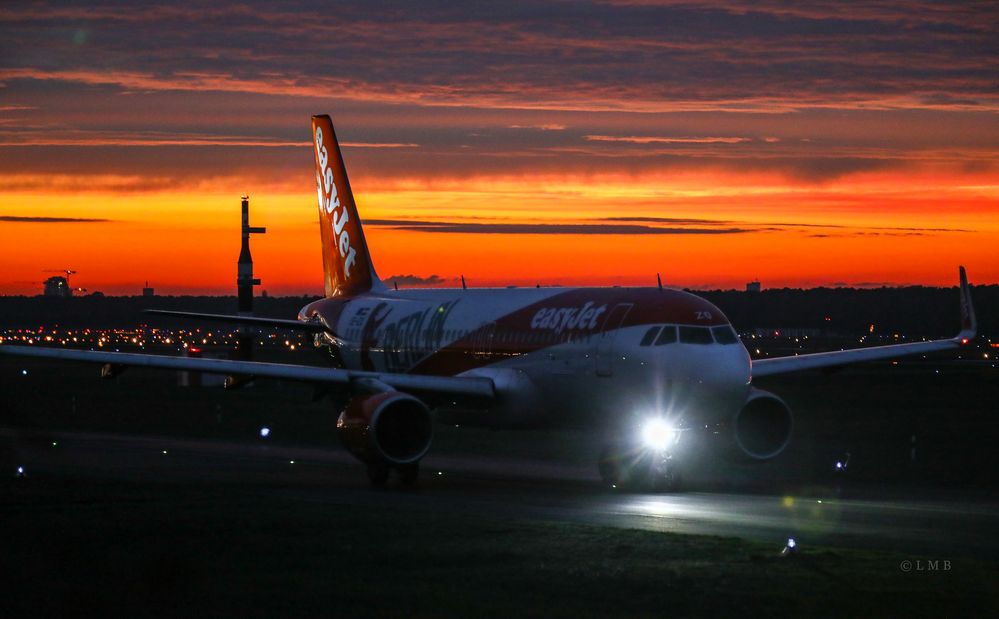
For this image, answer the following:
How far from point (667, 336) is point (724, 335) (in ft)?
3.92

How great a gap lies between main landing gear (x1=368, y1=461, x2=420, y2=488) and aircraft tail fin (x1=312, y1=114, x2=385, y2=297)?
46.6 ft

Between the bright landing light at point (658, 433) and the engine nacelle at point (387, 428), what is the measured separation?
4.57 m

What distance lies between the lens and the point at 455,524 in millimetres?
24359

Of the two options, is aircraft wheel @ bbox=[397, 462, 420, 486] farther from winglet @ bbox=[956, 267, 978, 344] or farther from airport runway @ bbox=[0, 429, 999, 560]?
winglet @ bbox=[956, 267, 978, 344]

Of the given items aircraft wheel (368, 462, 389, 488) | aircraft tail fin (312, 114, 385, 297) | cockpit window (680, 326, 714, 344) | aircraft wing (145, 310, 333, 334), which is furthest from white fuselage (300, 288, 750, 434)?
aircraft tail fin (312, 114, 385, 297)

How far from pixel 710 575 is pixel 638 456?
1297 cm

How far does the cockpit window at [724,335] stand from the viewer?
31250mm

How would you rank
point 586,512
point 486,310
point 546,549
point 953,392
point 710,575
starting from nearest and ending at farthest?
point 710,575 < point 546,549 < point 586,512 < point 486,310 < point 953,392

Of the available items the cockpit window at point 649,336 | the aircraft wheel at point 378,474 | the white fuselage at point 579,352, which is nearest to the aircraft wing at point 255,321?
the white fuselage at point 579,352

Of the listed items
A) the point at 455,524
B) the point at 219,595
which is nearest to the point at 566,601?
the point at 219,595

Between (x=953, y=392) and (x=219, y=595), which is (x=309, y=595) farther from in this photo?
(x=953, y=392)

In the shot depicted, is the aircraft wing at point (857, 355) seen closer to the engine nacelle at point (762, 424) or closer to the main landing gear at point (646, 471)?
the engine nacelle at point (762, 424)

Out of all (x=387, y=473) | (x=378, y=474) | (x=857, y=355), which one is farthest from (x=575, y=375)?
(x=857, y=355)

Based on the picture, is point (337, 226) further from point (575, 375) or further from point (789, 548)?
point (789, 548)
